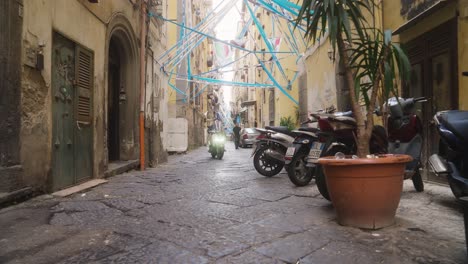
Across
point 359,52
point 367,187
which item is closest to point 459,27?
point 359,52

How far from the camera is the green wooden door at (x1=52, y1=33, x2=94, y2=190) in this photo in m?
4.60

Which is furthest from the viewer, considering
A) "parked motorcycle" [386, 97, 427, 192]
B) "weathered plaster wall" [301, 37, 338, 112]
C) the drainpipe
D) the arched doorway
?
"weathered plaster wall" [301, 37, 338, 112]

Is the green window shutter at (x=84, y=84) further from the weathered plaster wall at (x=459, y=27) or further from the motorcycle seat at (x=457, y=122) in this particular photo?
the weathered plaster wall at (x=459, y=27)

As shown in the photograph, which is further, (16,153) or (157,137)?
(157,137)

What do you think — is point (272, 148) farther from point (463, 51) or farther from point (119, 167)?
point (463, 51)

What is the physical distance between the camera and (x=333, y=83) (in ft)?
30.3

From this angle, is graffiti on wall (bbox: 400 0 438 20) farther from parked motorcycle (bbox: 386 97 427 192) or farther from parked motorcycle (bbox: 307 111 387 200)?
parked motorcycle (bbox: 307 111 387 200)

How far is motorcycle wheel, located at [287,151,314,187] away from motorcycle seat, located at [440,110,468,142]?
220 cm

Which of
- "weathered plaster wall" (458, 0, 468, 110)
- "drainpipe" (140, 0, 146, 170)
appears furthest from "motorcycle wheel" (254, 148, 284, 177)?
"weathered plaster wall" (458, 0, 468, 110)

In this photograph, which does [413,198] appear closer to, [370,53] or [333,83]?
[370,53]

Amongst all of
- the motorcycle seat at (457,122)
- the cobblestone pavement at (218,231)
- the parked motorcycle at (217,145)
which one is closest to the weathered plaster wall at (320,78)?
the parked motorcycle at (217,145)

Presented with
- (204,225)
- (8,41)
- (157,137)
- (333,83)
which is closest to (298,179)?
(204,225)

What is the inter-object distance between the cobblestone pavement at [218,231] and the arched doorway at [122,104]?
11.6 feet

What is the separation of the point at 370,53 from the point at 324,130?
1.33 meters
